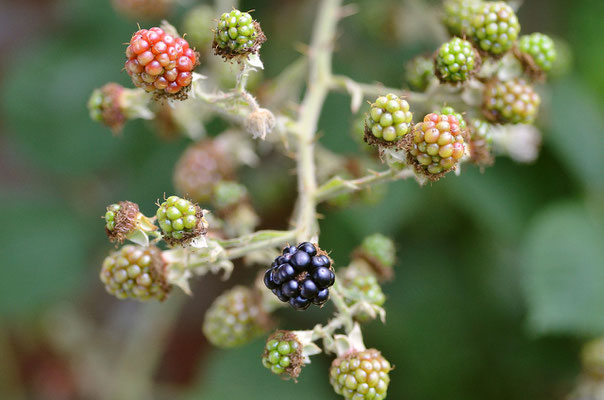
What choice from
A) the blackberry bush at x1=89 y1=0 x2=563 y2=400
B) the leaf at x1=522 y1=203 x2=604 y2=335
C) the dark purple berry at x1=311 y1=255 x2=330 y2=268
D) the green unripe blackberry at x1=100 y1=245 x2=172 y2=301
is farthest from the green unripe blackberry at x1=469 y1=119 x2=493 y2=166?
the green unripe blackberry at x1=100 y1=245 x2=172 y2=301

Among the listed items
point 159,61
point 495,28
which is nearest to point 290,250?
point 159,61

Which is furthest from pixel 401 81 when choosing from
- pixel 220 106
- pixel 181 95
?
pixel 181 95

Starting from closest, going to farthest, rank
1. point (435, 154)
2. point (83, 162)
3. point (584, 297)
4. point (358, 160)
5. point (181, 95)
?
point (435, 154), point (181, 95), point (358, 160), point (584, 297), point (83, 162)

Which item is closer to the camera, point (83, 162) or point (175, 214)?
point (175, 214)

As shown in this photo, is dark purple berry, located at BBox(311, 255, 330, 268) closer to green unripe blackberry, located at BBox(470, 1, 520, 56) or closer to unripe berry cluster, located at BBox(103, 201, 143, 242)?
unripe berry cluster, located at BBox(103, 201, 143, 242)

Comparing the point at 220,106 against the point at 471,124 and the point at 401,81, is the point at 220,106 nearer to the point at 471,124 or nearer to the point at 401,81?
the point at 471,124

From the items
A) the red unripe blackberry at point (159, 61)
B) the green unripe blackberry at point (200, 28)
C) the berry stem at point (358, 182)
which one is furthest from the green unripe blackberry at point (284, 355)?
the green unripe blackberry at point (200, 28)

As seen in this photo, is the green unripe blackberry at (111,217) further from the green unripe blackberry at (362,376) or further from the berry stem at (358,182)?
the green unripe blackberry at (362,376)
